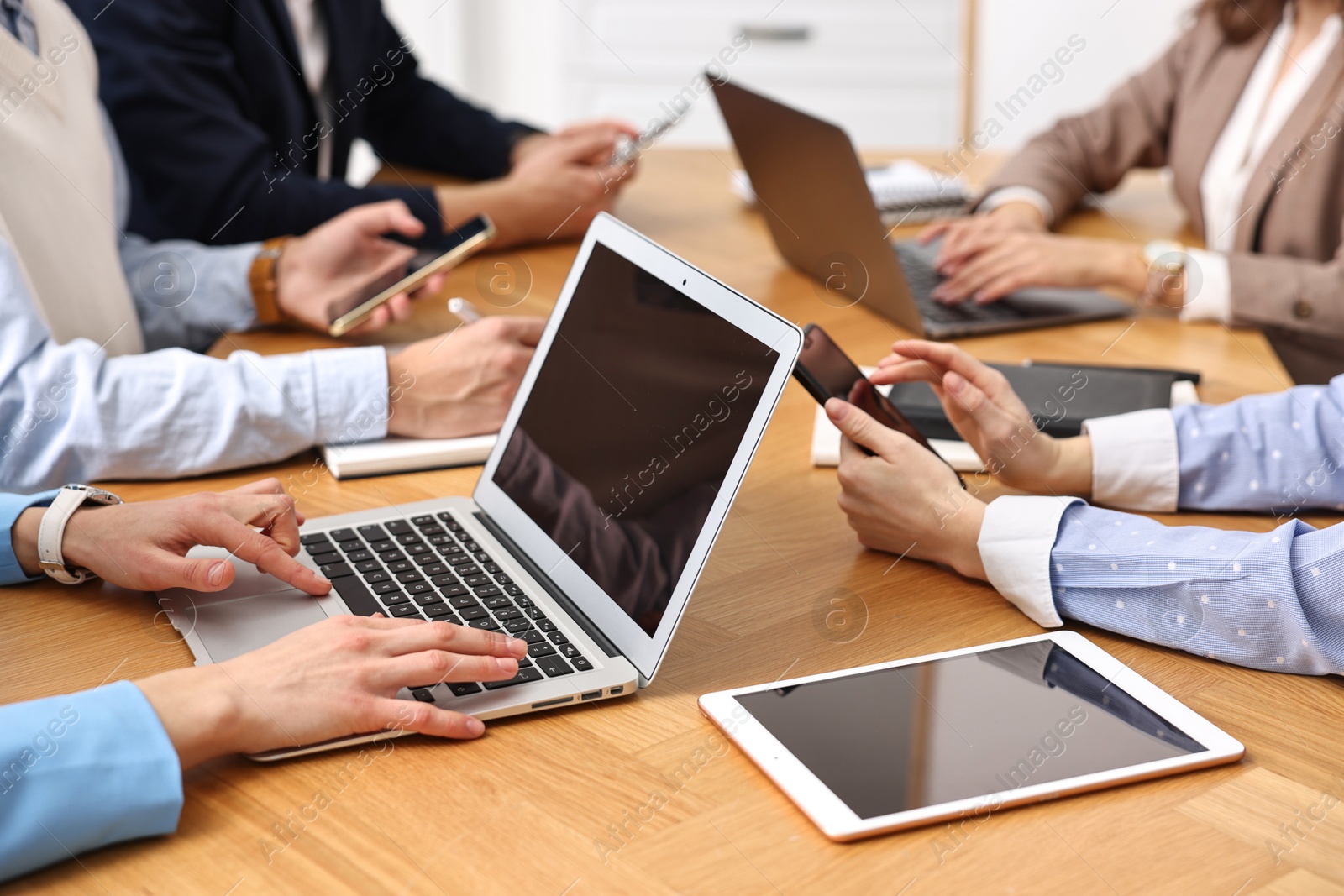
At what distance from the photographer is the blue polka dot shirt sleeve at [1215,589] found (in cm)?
79

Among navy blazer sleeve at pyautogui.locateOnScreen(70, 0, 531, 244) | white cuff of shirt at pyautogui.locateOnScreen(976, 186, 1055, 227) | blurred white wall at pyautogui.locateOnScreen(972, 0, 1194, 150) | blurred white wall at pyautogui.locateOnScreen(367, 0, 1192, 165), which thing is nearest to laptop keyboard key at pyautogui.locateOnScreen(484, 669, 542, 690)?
navy blazer sleeve at pyautogui.locateOnScreen(70, 0, 531, 244)

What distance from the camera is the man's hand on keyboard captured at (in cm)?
82

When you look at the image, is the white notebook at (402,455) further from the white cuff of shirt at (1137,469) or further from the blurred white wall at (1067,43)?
the blurred white wall at (1067,43)

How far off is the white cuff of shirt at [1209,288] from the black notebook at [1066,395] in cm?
25

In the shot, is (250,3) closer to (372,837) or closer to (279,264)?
(279,264)

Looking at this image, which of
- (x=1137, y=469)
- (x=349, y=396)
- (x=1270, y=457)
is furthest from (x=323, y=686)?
(x=1270, y=457)

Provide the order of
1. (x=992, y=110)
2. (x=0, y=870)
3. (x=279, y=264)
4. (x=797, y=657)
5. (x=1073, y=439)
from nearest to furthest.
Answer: (x=0, y=870), (x=797, y=657), (x=1073, y=439), (x=279, y=264), (x=992, y=110)

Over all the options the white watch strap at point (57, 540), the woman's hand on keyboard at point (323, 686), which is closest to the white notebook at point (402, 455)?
the white watch strap at point (57, 540)

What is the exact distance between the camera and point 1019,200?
173 centimetres

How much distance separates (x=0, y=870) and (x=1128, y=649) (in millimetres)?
712

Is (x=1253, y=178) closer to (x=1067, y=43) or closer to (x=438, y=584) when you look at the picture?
(x=438, y=584)

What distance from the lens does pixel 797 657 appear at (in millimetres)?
796

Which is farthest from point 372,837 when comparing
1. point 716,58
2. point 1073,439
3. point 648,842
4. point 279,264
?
point 716,58

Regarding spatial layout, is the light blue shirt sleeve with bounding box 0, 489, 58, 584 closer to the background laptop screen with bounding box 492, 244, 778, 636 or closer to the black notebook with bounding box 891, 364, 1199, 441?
the background laptop screen with bounding box 492, 244, 778, 636
